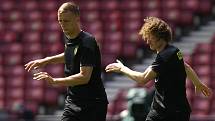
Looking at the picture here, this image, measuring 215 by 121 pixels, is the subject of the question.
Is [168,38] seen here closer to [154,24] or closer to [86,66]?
[154,24]

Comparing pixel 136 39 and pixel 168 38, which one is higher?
pixel 168 38

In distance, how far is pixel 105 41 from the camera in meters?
14.0

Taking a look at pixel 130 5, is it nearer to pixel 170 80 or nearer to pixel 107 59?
pixel 107 59

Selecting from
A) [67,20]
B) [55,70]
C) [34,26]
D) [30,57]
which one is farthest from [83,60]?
[34,26]

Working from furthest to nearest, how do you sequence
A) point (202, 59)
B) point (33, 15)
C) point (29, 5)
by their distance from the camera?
point (29, 5) → point (33, 15) → point (202, 59)

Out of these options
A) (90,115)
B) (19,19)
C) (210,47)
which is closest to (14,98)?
(19,19)

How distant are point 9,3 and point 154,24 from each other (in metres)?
10.1

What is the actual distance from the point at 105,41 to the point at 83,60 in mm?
7923

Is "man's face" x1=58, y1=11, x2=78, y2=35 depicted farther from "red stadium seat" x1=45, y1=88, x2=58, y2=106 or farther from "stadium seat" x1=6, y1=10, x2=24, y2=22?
"stadium seat" x1=6, y1=10, x2=24, y2=22

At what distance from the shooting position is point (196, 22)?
14.4 meters

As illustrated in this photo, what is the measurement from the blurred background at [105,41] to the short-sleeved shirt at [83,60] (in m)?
6.04

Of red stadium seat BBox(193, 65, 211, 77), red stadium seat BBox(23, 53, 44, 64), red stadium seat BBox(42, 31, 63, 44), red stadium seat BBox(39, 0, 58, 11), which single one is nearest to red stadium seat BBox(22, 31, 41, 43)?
red stadium seat BBox(42, 31, 63, 44)

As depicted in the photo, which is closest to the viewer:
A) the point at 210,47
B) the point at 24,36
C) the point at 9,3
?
the point at 210,47

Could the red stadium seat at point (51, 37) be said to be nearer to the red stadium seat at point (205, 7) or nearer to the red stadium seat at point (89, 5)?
the red stadium seat at point (89, 5)
